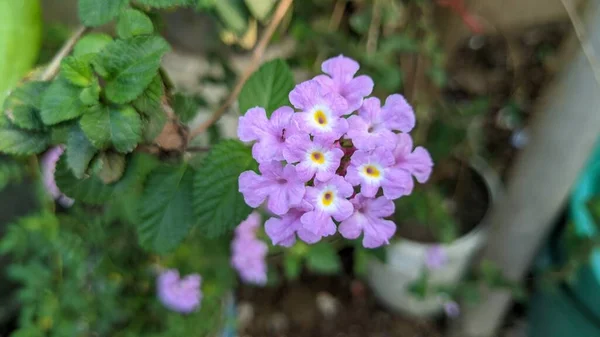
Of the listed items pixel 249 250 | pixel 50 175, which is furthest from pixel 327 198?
pixel 50 175

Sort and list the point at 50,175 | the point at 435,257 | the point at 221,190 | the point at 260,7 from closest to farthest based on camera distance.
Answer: the point at 221,190, the point at 260,7, the point at 50,175, the point at 435,257

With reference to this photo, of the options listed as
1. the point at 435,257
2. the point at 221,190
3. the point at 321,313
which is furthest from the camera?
the point at 321,313

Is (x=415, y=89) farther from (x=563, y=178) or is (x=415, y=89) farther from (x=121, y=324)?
(x=121, y=324)

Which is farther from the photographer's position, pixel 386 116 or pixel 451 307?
pixel 451 307

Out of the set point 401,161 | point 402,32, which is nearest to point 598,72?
point 402,32

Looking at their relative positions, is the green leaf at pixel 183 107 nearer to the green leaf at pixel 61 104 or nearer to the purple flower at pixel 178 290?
the green leaf at pixel 61 104

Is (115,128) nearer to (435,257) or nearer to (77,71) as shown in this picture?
(77,71)

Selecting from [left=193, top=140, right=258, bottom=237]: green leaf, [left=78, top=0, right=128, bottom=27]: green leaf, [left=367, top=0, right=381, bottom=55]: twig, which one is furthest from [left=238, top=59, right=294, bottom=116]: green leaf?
[left=367, top=0, right=381, bottom=55]: twig

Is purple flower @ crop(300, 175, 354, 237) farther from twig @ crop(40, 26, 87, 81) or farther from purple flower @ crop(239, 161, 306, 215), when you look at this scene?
twig @ crop(40, 26, 87, 81)
